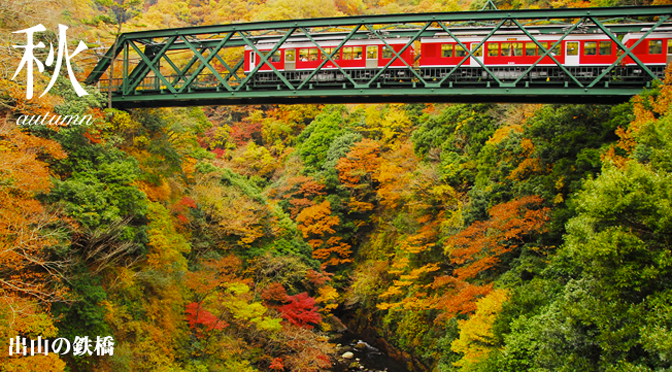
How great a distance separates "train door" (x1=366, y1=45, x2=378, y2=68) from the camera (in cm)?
2396

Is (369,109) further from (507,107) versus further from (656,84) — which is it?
(656,84)

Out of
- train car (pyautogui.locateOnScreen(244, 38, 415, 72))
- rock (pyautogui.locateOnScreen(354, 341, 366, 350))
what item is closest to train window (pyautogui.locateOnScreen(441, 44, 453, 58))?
train car (pyautogui.locateOnScreen(244, 38, 415, 72))

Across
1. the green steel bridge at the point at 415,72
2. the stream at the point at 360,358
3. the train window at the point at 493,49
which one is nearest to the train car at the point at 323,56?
the green steel bridge at the point at 415,72

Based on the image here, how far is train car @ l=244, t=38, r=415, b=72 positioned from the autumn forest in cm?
557

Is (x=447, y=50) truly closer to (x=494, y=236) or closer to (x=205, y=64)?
(x=494, y=236)

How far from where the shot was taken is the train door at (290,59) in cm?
2462

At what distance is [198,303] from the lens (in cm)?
1992

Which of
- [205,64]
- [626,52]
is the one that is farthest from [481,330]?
[205,64]

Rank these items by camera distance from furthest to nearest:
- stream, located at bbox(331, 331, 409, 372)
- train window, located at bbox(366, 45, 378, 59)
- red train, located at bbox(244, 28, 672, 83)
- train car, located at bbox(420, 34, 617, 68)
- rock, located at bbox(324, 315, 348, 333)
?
rock, located at bbox(324, 315, 348, 333)
stream, located at bbox(331, 331, 409, 372)
train window, located at bbox(366, 45, 378, 59)
train car, located at bbox(420, 34, 617, 68)
red train, located at bbox(244, 28, 672, 83)

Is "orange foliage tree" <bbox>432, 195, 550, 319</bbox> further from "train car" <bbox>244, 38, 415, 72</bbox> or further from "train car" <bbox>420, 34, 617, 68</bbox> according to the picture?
"train car" <bbox>244, 38, 415, 72</bbox>

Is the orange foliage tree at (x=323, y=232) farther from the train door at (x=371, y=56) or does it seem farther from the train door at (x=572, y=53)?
the train door at (x=572, y=53)

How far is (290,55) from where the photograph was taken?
82.1 ft

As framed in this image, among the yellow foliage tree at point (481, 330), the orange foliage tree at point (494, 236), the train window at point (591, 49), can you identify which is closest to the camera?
the yellow foliage tree at point (481, 330)

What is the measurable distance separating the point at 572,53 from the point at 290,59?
1287cm
